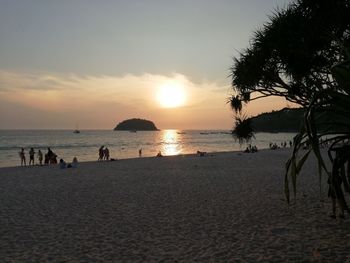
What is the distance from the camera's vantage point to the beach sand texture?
6838 mm

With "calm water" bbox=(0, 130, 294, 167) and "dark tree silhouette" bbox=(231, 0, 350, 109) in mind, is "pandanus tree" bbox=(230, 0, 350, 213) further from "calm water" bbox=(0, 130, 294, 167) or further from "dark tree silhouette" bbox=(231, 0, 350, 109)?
"calm water" bbox=(0, 130, 294, 167)

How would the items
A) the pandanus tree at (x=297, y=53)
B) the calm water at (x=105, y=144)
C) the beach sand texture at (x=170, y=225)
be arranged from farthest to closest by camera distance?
the calm water at (x=105, y=144) < the pandanus tree at (x=297, y=53) < the beach sand texture at (x=170, y=225)

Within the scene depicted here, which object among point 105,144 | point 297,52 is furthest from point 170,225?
point 105,144

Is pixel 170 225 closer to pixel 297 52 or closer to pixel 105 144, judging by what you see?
pixel 297 52

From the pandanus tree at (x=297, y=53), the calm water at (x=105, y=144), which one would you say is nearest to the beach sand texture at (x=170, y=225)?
the pandanus tree at (x=297, y=53)

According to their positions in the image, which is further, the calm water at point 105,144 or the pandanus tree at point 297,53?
the calm water at point 105,144

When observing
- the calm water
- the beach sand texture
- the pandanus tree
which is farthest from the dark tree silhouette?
the calm water

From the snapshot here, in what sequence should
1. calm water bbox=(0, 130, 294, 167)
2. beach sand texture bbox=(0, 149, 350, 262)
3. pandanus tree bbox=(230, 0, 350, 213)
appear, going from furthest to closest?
1. calm water bbox=(0, 130, 294, 167)
2. pandanus tree bbox=(230, 0, 350, 213)
3. beach sand texture bbox=(0, 149, 350, 262)

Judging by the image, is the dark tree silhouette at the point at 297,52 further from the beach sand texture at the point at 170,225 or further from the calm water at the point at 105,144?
the calm water at the point at 105,144

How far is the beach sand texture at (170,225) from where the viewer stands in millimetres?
6838

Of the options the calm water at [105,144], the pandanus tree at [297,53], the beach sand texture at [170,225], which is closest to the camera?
the beach sand texture at [170,225]

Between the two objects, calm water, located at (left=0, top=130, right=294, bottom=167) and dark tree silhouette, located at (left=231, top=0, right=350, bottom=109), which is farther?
calm water, located at (left=0, top=130, right=294, bottom=167)

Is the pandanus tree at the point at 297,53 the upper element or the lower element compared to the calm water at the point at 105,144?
upper

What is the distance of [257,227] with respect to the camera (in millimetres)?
8641
